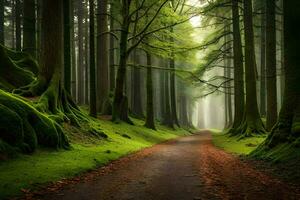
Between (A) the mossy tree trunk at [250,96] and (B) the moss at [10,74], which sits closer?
(B) the moss at [10,74]

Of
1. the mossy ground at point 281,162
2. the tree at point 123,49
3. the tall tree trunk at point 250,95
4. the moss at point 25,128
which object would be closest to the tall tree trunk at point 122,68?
the tree at point 123,49

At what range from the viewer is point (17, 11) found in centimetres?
3039

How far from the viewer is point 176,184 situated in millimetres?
8711

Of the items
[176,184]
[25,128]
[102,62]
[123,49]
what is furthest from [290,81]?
[102,62]

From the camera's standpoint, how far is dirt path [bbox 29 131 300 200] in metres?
7.50

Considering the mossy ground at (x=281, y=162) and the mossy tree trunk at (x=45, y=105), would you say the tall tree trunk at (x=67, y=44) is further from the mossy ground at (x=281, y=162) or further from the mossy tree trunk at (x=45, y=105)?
the mossy ground at (x=281, y=162)

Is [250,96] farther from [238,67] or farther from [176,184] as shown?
[176,184]

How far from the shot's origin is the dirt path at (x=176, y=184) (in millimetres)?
7500

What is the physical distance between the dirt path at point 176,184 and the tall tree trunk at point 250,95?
8.51 meters

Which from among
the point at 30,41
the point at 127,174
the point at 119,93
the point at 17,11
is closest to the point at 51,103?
the point at 127,174

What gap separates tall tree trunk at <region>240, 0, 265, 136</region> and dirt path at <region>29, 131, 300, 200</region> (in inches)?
335

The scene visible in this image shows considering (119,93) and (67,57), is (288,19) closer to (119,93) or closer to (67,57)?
(67,57)

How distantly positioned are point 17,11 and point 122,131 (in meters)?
14.9

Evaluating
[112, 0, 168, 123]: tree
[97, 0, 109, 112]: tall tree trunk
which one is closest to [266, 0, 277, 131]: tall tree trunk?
[112, 0, 168, 123]: tree
